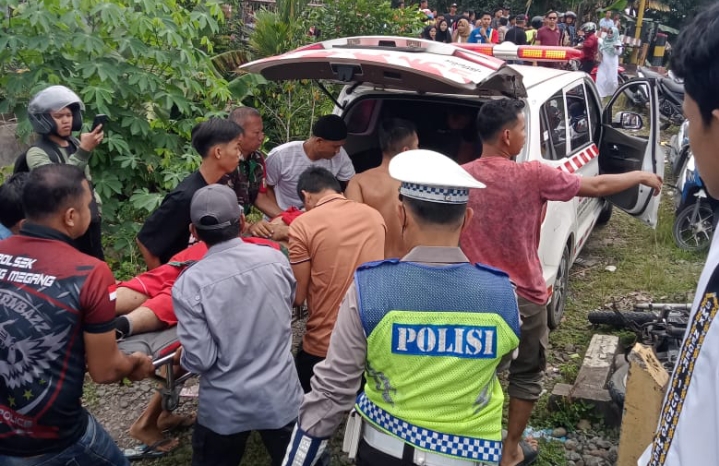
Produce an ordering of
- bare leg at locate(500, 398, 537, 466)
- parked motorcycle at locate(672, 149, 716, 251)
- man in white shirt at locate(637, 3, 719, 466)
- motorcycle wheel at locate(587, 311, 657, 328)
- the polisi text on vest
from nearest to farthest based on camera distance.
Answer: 1. man in white shirt at locate(637, 3, 719, 466)
2. the polisi text on vest
3. bare leg at locate(500, 398, 537, 466)
4. motorcycle wheel at locate(587, 311, 657, 328)
5. parked motorcycle at locate(672, 149, 716, 251)

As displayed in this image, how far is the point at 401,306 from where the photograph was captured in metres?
1.73

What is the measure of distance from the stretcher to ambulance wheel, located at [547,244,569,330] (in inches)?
113

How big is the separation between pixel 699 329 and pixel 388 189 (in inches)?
101

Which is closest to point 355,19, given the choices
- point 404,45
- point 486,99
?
point 486,99

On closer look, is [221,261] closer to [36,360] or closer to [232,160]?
[36,360]

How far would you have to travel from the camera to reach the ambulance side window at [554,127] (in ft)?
14.5

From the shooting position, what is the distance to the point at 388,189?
363 centimetres

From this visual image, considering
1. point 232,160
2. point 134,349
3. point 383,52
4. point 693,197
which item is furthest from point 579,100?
point 134,349

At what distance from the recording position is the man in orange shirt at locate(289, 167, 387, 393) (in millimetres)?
3023

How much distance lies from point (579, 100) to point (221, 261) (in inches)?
157

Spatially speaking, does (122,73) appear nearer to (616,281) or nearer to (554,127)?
(554,127)

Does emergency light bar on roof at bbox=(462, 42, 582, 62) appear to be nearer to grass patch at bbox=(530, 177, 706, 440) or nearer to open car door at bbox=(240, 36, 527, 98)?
open car door at bbox=(240, 36, 527, 98)

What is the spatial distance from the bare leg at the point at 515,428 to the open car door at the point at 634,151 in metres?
2.86

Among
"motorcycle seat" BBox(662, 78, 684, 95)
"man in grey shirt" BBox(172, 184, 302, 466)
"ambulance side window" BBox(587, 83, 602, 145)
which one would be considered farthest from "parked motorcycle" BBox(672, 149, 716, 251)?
"man in grey shirt" BBox(172, 184, 302, 466)
